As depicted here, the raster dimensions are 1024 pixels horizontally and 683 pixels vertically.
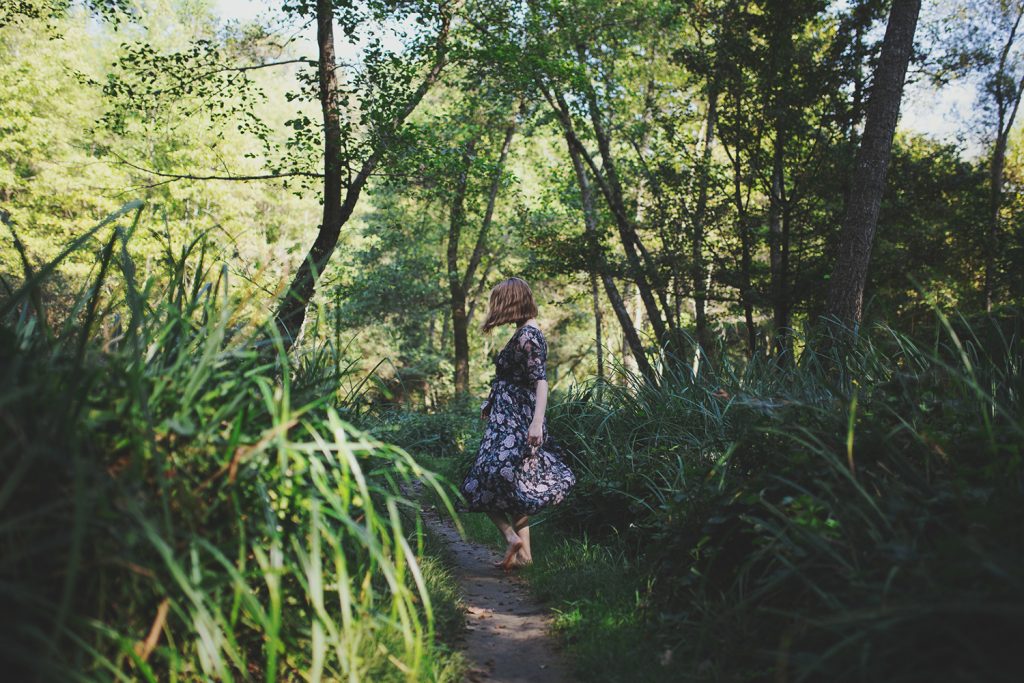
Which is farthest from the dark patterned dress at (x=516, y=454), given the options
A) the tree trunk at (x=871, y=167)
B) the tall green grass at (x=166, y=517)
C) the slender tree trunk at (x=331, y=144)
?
the slender tree trunk at (x=331, y=144)

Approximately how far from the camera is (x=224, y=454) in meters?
2.09

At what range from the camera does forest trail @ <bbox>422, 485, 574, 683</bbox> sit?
10.2 ft

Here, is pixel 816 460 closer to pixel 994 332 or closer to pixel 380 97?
pixel 994 332

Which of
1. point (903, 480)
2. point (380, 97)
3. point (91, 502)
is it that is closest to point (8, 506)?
point (91, 502)

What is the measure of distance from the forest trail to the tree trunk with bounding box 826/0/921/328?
15.2 feet

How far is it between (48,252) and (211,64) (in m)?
15.6

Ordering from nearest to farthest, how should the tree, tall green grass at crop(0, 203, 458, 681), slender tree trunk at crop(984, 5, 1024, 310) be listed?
tall green grass at crop(0, 203, 458, 681) < the tree < slender tree trunk at crop(984, 5, 1024, 310)

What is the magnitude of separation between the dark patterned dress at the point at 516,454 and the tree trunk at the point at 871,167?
147 inches

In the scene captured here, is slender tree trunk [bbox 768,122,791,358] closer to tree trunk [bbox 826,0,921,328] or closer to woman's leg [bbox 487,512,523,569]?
tree trunk [bbox 826,0,921,328]

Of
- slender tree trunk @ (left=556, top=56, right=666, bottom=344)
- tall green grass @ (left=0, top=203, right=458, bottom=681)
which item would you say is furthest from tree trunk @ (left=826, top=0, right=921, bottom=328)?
tall green grass @ (left=0, top=203, right=458, bottom=681)

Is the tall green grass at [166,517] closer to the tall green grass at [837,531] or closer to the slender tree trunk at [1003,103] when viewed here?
the tall green grass at [837,531]

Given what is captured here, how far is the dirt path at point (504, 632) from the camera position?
310cm

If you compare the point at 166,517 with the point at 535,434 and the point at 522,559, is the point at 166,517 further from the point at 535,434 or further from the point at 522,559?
the point at 522,559

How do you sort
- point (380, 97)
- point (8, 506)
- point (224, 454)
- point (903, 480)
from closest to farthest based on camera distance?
point (8, 506) → point (224, 454) → point (903, 480) → point (380, 97)
